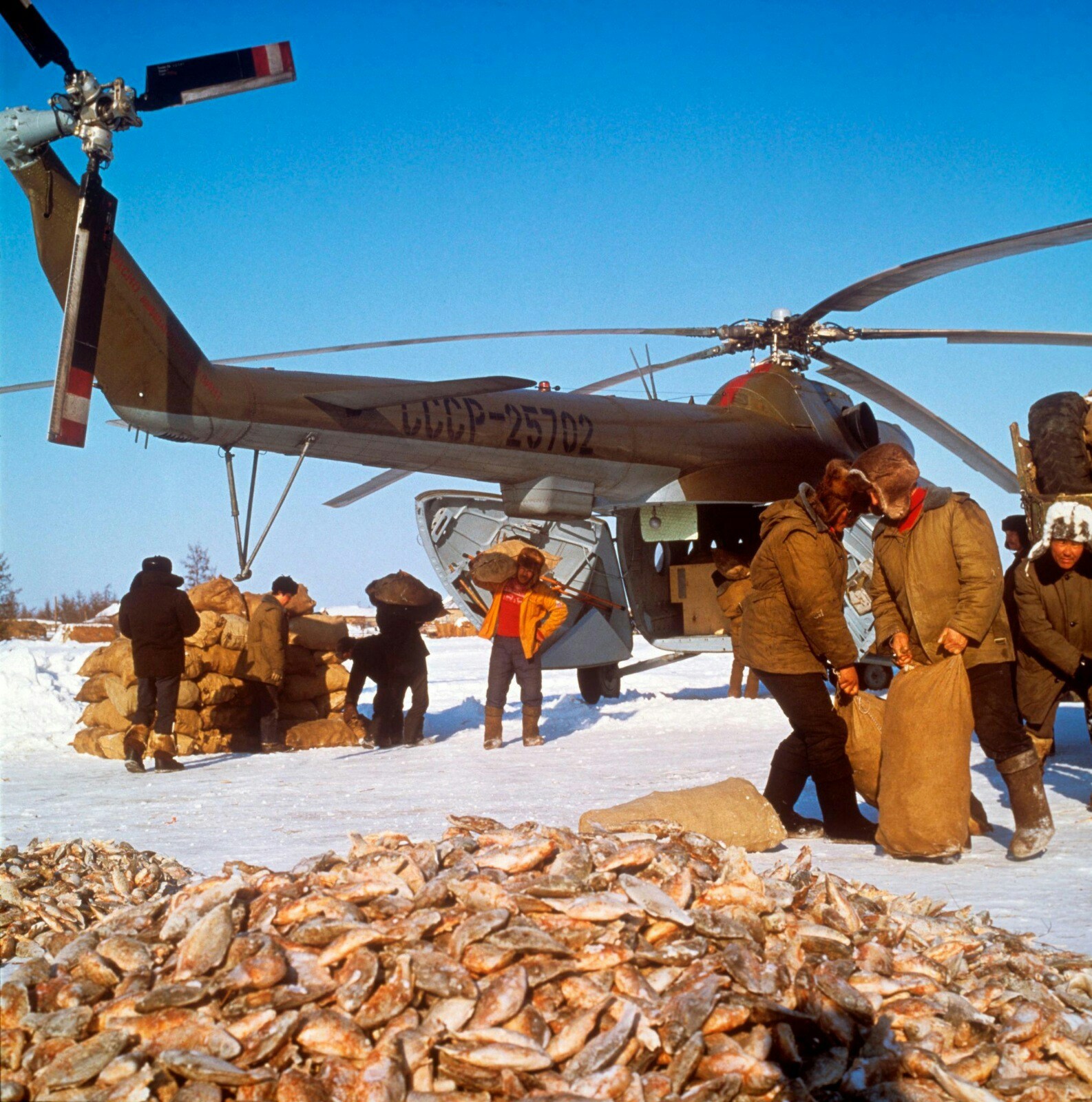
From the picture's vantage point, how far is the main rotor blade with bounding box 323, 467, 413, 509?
9473 millimetres

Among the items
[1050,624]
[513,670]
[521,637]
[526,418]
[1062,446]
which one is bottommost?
[513,670]

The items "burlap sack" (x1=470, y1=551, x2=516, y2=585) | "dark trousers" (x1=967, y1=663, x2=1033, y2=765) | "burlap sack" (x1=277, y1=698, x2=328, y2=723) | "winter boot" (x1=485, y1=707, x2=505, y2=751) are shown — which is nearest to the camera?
"dark trousers" (x1=967, y1=663, x2=1033, y2=765)

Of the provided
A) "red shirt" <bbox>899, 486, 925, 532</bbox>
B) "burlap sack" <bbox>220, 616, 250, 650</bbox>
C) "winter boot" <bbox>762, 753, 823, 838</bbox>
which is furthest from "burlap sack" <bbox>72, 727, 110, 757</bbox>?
"red shirt" <bbox>899, 486, 925, 532</bbox>

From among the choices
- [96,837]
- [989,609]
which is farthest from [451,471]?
[989,609]

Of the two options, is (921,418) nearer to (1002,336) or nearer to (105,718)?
(1002,336)

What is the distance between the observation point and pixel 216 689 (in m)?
8.70

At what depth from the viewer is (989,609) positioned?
4004mm

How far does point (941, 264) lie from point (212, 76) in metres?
5.19

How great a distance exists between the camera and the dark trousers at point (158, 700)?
7.79 m

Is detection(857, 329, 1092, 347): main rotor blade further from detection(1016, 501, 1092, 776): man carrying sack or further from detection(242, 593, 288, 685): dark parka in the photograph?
detection(242, 593, 288, 685): dark parka

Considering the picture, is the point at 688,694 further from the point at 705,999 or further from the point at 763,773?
the point at 705,999

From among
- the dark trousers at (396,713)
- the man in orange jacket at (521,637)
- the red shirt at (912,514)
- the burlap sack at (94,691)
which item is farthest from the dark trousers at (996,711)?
the burlap sack at (94,691)

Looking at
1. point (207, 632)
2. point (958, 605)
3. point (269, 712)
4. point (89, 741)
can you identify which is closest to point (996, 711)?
point (958, 605)

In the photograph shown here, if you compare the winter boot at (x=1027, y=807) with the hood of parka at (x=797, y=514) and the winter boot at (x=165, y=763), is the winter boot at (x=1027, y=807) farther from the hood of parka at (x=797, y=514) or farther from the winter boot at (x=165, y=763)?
the winter boot at (x=165, y=763)
